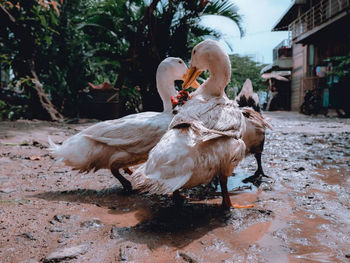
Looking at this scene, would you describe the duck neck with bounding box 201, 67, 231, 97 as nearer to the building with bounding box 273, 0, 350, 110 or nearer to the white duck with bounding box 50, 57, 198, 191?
the white duck with bounding box 50, 57, 198, 191

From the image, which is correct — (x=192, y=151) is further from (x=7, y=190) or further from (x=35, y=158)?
(x=35, y=158)

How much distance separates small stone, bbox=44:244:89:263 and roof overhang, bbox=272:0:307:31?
79.4ft

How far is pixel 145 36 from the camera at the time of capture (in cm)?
973

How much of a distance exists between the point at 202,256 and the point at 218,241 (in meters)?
0.20

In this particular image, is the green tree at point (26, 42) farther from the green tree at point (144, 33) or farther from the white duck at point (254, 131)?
the white duck at point (254, 131)

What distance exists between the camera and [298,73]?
23.5m

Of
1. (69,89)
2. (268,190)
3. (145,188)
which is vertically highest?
(69,89)

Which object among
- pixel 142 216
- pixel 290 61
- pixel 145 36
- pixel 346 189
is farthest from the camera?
pixel 290 61

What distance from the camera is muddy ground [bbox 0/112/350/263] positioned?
1.58m

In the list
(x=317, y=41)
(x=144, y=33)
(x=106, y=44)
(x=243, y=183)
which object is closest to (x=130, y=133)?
(x=243, y=183)

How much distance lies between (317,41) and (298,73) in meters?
4.65

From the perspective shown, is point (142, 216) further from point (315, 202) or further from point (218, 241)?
point (315, 202)

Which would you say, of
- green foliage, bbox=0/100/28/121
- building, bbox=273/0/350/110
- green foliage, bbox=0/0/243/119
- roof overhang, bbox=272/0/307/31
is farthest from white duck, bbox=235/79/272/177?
roof overhang, bbox=272/0/307/31

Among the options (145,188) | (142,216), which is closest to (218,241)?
(145,188)
